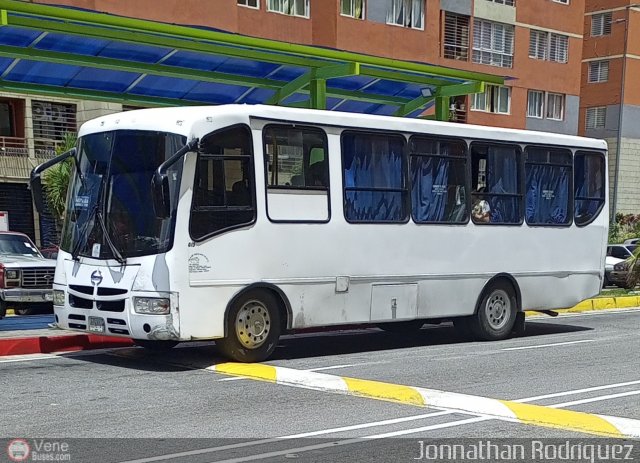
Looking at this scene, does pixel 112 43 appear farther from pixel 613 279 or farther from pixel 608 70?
pixel 608 70

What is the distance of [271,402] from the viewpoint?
934 centimetres

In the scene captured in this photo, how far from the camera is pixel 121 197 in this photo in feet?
38.1

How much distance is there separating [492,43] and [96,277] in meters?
37.6

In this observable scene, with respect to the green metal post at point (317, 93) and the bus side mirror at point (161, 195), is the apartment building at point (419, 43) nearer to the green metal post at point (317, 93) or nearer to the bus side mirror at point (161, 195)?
the green metal post at point (317, 93)

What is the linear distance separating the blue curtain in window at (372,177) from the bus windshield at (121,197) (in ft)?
8.59

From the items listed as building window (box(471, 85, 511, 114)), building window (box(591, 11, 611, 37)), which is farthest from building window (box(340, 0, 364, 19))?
building window (box(591, 11, 611, 37))

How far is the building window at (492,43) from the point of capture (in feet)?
149

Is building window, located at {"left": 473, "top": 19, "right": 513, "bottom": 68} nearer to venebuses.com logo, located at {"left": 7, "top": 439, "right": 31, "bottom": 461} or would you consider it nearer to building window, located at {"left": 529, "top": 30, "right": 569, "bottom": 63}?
building window, located at {"left": 529, "top": 30, "right": 569, "bottom": 63}

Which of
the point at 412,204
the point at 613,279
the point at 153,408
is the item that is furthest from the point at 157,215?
the point at 613,279

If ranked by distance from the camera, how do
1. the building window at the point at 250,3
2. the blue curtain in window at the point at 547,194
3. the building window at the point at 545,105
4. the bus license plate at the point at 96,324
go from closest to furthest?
the bus license plate at the point at 96,324, the blue curtain in window at the point at 547,194, the building window at the point at 250,3, the building window at the point at 545,105

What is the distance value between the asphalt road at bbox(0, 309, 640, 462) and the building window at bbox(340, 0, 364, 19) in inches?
1048

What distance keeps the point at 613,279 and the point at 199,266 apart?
23663 mm

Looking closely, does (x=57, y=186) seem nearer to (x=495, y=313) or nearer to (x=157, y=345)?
(x=157, y=345)

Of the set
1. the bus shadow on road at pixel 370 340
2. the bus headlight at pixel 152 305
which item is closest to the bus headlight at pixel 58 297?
the bus headlight at pixel 152 305
